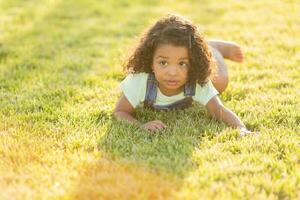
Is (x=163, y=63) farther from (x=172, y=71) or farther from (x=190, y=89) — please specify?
(x=190, y=89)

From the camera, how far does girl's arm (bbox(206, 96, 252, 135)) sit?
410cm

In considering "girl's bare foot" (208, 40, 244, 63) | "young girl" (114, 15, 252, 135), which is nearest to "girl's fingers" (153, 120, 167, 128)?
"young girl" (114, 15, 252, 135)

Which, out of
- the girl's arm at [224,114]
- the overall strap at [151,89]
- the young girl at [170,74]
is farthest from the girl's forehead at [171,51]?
the girl's arm at [224,114]

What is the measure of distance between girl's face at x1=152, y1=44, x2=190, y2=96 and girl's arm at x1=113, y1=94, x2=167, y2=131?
1.04 ft

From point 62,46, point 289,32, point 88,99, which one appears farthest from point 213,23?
point 88,99

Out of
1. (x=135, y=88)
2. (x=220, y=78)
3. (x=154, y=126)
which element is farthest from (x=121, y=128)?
(x=220, y=78)

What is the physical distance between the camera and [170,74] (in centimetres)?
402

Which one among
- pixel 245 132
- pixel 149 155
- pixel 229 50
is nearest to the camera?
pixel 149 155

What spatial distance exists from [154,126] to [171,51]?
539mm

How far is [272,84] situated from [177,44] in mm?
1443

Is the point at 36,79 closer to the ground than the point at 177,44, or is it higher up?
closer to the ground

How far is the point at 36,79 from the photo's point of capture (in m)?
5.39

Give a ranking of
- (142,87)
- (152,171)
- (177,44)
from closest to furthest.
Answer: (152,171)
(177,44)
(142,87)

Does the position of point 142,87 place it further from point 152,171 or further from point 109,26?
point 109,26
